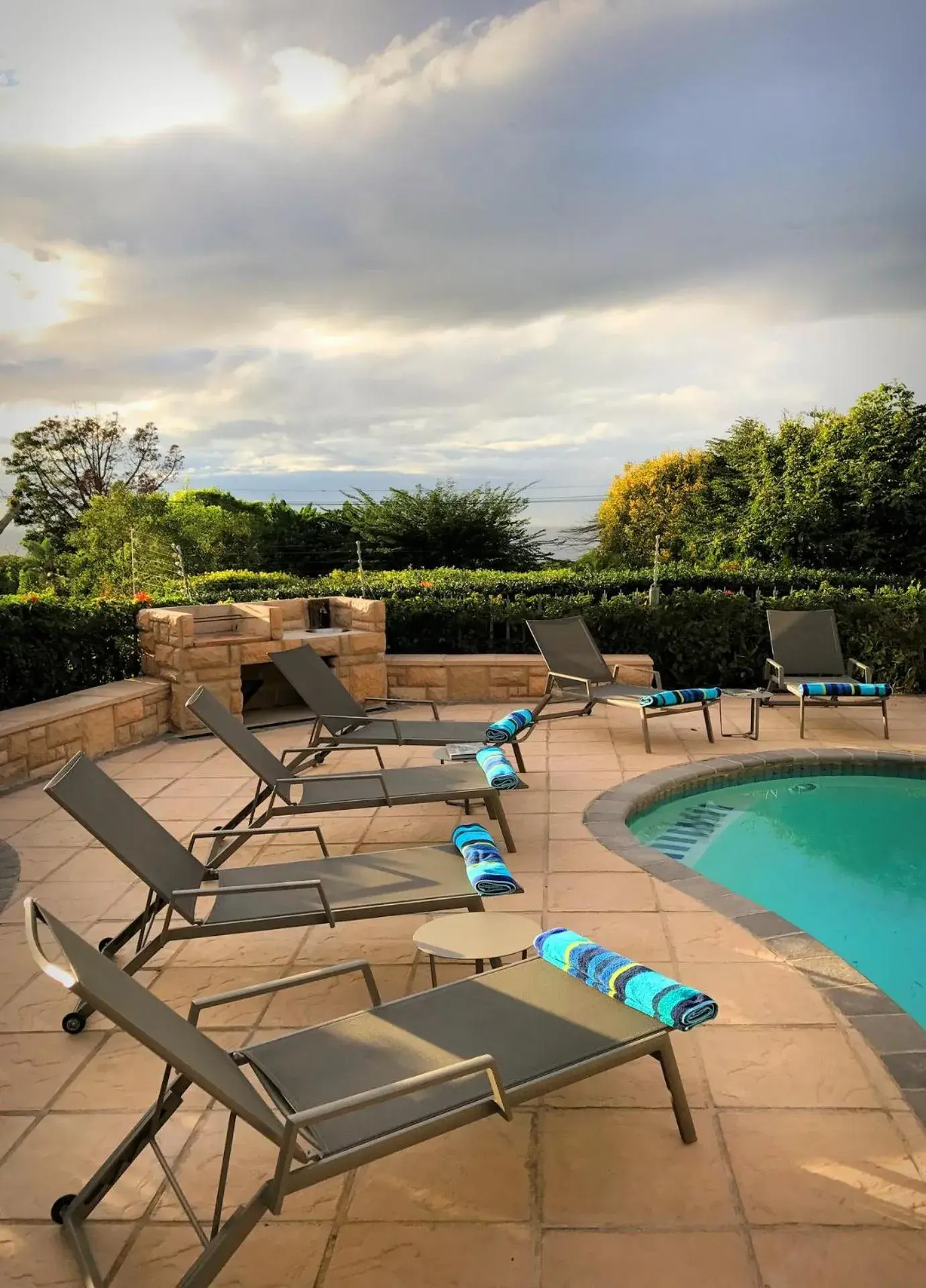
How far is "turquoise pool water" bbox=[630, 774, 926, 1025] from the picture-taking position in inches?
156

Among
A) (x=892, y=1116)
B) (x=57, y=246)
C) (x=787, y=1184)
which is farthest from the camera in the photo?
(x=57, y=246)

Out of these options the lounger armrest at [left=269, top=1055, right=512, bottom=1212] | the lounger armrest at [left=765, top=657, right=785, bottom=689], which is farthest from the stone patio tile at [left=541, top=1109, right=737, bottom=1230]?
the lounger armrest at [left=765, top=657, right=785, bottom=689]

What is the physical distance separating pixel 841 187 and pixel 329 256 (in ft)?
41.5

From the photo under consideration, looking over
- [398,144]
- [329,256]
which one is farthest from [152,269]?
[398,144]

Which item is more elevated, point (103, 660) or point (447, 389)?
point (447, 389)

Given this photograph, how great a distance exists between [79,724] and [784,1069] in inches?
209

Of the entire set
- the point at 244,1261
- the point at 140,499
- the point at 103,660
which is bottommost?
the point at 244,1261

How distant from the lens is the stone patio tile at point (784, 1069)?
262 cm

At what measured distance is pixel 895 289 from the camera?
2384 centimetres

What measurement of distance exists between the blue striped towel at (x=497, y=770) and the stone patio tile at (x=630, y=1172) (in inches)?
75.9

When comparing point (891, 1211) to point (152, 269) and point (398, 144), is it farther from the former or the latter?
point (152, 269)

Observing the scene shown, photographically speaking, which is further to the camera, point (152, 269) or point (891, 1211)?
point (152, 269)

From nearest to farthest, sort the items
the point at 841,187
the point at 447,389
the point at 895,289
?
the point at 841,187 → the point at 895,289 → the point at 447,389

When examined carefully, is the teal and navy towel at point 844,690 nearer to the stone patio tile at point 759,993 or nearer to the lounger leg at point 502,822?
the lounger leg at point 502,822
